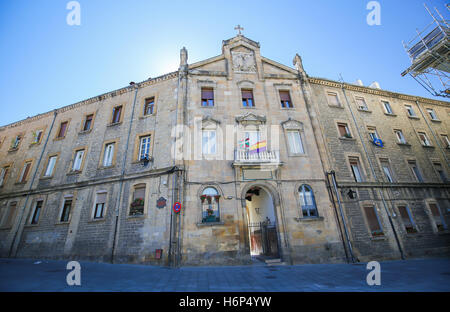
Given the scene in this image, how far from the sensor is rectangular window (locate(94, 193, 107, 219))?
503 inches

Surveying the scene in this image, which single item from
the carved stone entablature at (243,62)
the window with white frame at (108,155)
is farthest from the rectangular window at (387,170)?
the window with white frame at (108,155)

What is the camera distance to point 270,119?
47.5ft

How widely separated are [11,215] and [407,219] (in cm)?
2972

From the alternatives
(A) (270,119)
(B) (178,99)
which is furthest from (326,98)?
(B) (178,99)

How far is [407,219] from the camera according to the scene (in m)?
13.8

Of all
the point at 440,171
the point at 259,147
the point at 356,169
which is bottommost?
the point at 356,169

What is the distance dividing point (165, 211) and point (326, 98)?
52.2ft

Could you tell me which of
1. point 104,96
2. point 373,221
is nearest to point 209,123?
point 104,96

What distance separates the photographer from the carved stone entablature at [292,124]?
1431 centimetres

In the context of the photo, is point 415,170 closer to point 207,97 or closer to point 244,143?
point 244,143

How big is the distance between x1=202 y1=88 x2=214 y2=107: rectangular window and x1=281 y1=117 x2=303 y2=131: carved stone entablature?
5.60 m

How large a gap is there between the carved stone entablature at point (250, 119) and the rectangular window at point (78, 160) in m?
12.5
